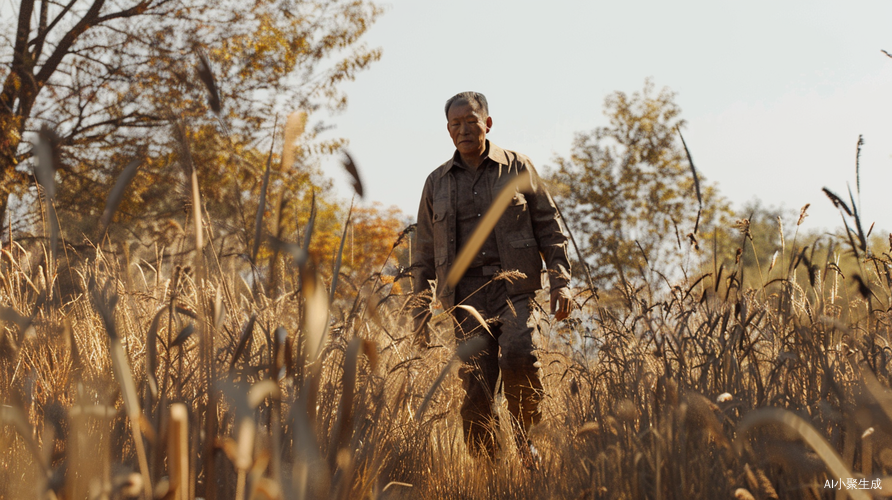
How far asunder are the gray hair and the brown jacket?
0.75 ft

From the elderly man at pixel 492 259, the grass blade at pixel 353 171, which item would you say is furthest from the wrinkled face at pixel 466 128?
the grass blade at pixel 353 171

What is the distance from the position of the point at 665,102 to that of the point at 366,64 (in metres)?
9.50

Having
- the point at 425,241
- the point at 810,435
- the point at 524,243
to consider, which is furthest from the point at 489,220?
the point at 425,241

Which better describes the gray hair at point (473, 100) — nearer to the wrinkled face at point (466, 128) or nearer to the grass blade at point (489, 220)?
the wrinkled face at point (466, 128)

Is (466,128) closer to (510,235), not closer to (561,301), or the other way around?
(510,235)

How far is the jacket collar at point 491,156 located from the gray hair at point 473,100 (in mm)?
187

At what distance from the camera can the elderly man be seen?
351 centimetres

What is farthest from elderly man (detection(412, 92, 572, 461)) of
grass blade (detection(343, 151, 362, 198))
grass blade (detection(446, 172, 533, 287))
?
grass blade (detection(446, 172, 533, 287))

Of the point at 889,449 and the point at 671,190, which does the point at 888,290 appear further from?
the point at 671,190

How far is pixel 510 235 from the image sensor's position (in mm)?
3740

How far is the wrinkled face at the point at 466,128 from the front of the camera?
3.70 m

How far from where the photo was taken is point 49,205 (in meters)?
1.19

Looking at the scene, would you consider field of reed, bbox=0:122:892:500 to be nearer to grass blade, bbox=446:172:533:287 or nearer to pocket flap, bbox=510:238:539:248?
grass blade, bbox=446:172:533:287

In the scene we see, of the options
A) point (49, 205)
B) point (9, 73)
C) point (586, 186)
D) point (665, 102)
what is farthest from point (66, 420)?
point (665, 102)
